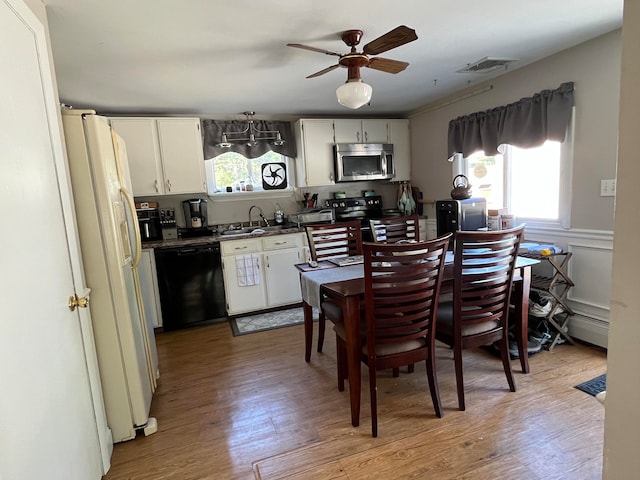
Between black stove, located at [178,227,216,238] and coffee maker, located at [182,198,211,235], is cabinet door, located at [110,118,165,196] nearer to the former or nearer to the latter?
coffee maker, located at [182,198,211,235]

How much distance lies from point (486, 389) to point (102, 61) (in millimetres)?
3338

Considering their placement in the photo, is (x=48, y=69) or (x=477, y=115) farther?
(x=477, y=115)

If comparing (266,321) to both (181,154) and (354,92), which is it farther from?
(354,92)

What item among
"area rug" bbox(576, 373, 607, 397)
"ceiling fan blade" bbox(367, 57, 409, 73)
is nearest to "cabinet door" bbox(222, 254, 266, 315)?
"ceiling fan blade" bbox(367, 57, 409, 73)

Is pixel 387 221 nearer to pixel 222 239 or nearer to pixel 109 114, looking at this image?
pixel 222 239

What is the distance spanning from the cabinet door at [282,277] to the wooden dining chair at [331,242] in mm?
1134

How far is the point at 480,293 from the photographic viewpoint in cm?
202

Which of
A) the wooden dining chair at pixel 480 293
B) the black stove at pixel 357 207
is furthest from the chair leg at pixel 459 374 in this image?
the black stove at pixel 357 207

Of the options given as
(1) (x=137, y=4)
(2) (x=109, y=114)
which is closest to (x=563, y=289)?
(1) (x=137, y=4)

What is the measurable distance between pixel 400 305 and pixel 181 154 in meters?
3.02

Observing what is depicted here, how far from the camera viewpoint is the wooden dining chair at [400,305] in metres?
1.75

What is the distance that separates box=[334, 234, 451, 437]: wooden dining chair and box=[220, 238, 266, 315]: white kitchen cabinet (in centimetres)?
208

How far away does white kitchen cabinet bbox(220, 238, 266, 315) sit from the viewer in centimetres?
375

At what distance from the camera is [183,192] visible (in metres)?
3.89
